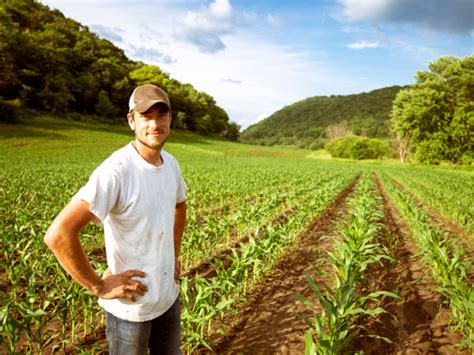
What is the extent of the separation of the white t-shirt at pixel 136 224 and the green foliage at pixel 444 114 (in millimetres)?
42853

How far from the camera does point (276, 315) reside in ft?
13.7

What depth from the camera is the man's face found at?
66.9 inches

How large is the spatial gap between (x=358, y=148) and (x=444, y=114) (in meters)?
27.0

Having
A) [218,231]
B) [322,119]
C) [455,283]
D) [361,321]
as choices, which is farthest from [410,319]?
[322,119]

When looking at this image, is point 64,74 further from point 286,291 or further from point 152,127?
point 152,127

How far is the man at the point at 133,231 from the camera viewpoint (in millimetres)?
1462

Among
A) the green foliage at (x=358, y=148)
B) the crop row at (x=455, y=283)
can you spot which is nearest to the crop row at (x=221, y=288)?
the crop row at (x=455, y=283)

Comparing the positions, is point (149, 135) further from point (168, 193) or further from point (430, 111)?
point (430, 111)

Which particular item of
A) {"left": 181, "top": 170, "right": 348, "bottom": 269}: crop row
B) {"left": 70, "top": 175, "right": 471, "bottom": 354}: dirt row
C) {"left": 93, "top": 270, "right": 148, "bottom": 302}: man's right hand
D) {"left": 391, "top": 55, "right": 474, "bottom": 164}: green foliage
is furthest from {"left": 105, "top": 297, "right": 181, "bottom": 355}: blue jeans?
{"left": 391, "top": 55, "right": 474, "bottom": 164}: green foliage

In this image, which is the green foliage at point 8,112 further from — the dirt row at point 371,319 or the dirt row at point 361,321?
the dirt row at point 371,319

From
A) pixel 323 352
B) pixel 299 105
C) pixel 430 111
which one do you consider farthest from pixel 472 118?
pixel 299 105

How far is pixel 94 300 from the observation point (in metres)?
4.32

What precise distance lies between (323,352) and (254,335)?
141 centimetres

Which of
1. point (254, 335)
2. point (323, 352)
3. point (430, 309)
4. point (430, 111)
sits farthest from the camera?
point (430, 111)
